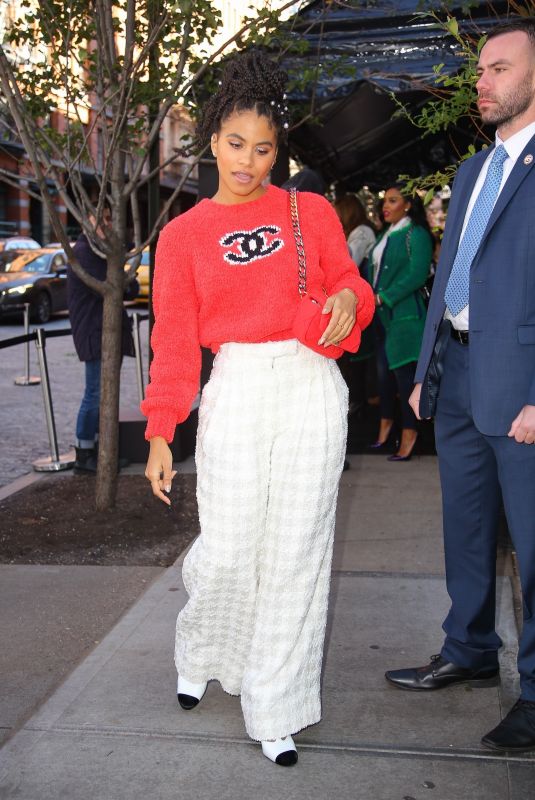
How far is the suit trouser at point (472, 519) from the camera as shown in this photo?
326 cm

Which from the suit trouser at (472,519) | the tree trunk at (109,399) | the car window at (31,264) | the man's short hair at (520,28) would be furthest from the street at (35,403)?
the man's short hair at (520,28)

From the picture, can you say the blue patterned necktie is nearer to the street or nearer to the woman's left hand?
the woman's left hand

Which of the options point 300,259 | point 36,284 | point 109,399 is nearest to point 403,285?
point 109,399

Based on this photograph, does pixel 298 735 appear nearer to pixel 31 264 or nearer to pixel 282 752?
pixel 282 752

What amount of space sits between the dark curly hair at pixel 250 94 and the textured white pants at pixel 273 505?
675 millimetres

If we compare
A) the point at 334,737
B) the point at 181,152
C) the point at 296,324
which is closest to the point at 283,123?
the point at 296,324

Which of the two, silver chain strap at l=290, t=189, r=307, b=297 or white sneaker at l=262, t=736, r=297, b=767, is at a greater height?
silver chain strap at l=290, t=189, r=307, b=297

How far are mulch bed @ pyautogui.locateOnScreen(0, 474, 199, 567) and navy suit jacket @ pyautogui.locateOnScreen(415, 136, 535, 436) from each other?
8.19ft

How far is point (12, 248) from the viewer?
2481 centimetres

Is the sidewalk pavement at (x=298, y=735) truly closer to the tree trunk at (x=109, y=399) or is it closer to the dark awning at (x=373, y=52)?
the tree trunk at (x=109, y=399)

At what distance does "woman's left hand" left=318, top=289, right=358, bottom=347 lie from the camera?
2.91 metres

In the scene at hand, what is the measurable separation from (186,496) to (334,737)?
340cm

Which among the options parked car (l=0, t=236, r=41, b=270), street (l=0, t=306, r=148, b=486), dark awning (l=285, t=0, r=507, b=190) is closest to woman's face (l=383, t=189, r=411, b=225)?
dark awning (l=285, t=0, r=507, b=190)

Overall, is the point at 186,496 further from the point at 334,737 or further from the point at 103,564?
the point at 334,737
